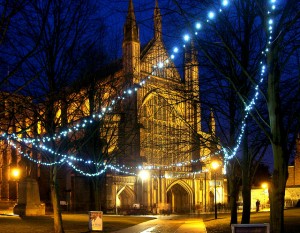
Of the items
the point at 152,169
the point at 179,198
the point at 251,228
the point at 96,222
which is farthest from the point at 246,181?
the point at 179,198

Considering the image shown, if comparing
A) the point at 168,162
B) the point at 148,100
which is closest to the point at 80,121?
the point at 148,100

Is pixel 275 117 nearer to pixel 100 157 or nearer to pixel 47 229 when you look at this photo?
pixel 47 229

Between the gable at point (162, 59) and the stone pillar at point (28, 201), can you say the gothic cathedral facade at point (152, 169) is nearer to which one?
the gable at point (162, 59)

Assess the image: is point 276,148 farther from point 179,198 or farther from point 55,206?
point 179,198

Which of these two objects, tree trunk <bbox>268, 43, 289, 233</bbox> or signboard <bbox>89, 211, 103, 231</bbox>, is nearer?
tree trunk <bbox>268, 43, 289, 233</bbox>

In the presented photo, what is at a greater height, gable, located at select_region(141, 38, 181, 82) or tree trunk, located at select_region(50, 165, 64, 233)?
gable, located at select_region(141, 38, 181, 82)

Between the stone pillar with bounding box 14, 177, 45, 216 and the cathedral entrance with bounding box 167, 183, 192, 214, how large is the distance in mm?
29922

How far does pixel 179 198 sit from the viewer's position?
66.1m

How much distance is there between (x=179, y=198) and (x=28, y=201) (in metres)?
33.9

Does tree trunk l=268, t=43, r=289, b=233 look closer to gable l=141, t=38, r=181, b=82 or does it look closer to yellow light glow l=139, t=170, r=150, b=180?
gable l=141, t=38, r=181, b=82

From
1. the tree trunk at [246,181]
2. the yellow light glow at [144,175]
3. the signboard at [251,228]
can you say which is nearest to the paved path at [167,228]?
the tree trunk at [246,181]

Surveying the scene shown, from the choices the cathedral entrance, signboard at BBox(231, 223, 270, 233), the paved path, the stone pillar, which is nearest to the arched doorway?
the cathedral entrance

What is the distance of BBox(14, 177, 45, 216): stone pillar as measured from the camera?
3478 centimetres

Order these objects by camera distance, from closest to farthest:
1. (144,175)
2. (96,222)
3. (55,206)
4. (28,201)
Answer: (55,206) → (96,222) → (28,201) → (144,175)
